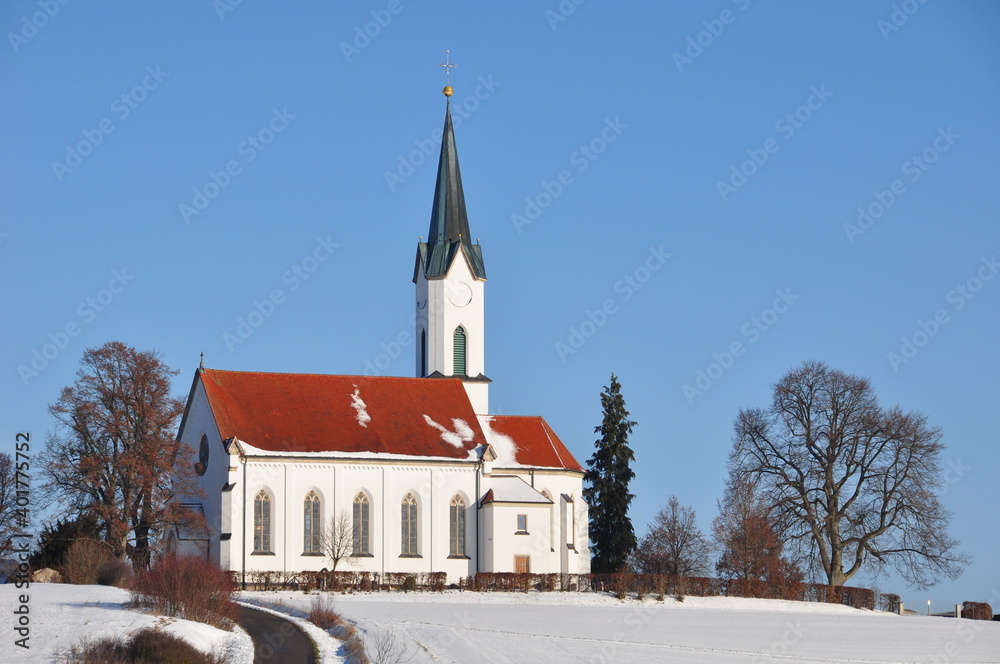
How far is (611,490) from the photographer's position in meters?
68.1

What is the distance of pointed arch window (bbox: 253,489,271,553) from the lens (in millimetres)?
55156

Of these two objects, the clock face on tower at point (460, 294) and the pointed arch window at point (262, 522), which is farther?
the clock face on tower at point (460, 294)

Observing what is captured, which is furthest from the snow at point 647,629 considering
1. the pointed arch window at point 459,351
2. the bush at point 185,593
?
the pointed arch window at point 459,351

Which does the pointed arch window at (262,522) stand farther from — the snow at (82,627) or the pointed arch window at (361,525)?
the snow at (82,627)

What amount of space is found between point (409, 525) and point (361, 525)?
2249 mm

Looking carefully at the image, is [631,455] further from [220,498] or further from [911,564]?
[220,498]

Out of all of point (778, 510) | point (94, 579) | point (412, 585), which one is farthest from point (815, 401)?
point (94, 579)

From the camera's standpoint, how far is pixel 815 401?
191ft

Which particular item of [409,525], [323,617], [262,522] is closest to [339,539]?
[262,522]

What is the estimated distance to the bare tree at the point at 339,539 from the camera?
5531 centimetres

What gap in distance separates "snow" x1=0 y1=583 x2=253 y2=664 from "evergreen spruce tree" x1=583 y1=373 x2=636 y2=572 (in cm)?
3546

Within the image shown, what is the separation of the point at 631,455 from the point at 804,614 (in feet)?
66.0

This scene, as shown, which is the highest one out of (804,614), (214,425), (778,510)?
(214,425)

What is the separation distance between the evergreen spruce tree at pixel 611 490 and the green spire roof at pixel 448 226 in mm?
10617
